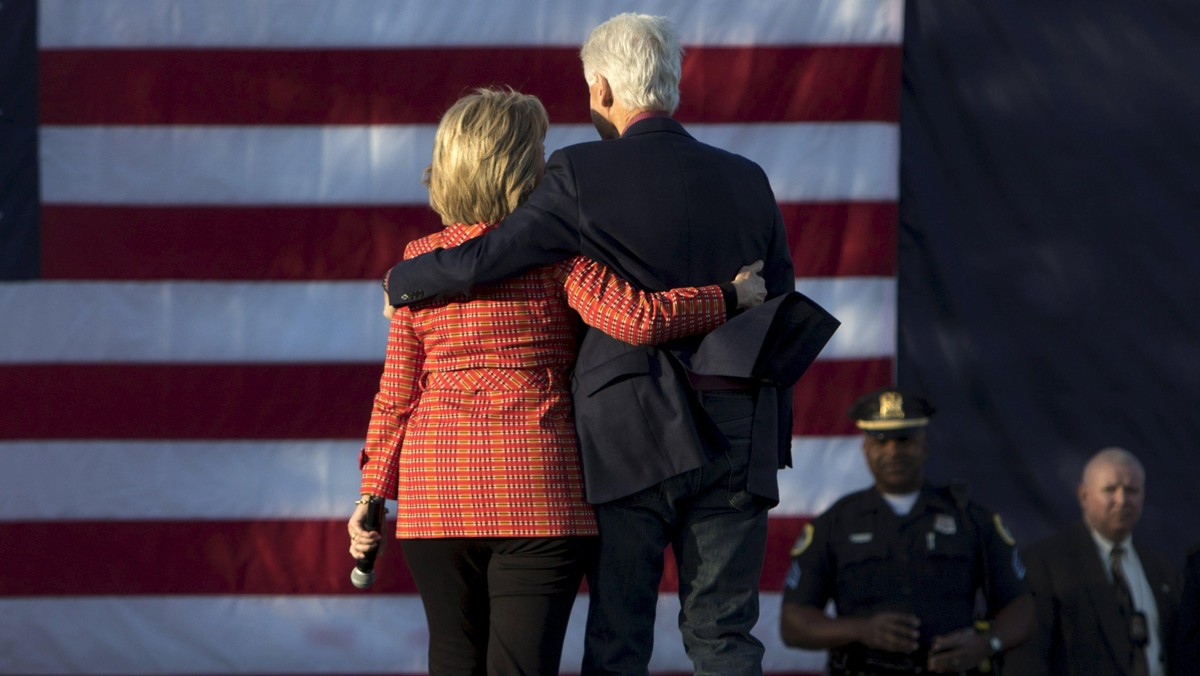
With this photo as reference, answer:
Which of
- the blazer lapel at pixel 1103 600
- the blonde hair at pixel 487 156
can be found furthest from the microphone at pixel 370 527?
the blazer lapel at pixel 1103 600

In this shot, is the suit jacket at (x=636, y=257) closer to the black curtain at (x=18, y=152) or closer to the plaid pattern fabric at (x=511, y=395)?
the plaid pattern fabric at (x=511, y=395)

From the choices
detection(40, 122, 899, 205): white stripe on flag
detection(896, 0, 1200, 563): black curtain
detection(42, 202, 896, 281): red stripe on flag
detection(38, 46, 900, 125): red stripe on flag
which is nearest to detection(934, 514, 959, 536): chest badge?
detection(896, 0, 1200, 563): black curtain

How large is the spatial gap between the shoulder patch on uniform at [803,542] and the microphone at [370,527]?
5.50 feet

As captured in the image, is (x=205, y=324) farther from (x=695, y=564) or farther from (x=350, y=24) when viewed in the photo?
(x=695, y=564)

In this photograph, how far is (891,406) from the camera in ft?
11.6

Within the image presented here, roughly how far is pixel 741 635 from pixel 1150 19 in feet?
8.22

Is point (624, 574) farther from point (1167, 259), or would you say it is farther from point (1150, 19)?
point (1150, 19)

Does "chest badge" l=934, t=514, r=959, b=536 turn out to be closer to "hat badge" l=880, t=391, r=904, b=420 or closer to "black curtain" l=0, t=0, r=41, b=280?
"hat badge" l=880, t=391, r=904, b=420

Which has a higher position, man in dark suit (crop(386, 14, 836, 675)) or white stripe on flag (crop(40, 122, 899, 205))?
white stripe on flag (crop(40, 122, 899, 205))

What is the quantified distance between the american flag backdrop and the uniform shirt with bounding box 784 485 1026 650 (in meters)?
0.16

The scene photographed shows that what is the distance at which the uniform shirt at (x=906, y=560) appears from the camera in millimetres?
3494

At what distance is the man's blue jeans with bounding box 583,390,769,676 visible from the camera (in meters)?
1.91

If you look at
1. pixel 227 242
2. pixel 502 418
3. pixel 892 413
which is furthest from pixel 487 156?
pixel 227 242

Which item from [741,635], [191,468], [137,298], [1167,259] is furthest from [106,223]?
[1167,259]
